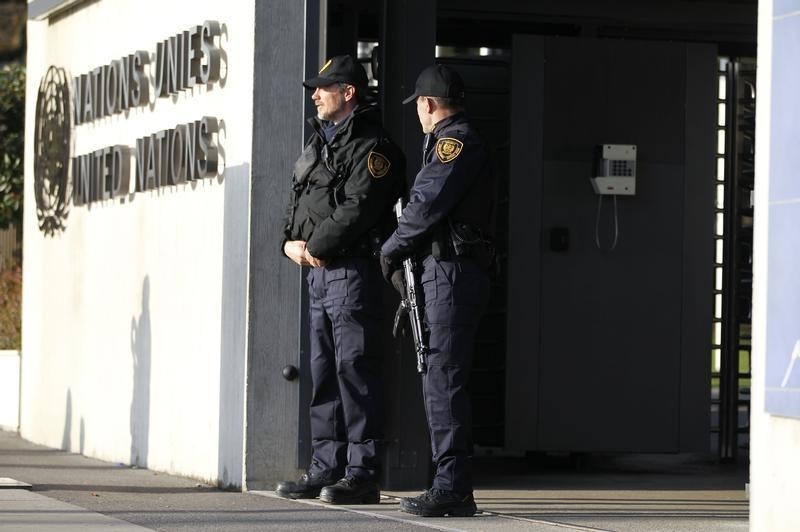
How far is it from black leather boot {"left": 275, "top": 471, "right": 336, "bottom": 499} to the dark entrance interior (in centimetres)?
215

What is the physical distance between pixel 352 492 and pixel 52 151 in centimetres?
517

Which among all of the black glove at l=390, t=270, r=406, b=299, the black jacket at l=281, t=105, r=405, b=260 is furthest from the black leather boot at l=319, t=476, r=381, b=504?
the black jacket at l=281, t=105, r=405, b=260

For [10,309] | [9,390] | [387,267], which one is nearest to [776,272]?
[387,267]

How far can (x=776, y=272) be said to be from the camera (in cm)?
585

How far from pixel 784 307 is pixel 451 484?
196 centimetres

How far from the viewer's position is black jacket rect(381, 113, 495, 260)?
706cm

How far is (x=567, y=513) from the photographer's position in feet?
24.5

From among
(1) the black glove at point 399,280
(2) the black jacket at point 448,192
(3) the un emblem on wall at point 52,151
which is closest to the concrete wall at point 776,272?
(2) the black jacket at point 448,192

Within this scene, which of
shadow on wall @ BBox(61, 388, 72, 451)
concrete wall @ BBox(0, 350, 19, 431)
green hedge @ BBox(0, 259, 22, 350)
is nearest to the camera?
shadow on wall @ BBox(61, 388, 72, 451)

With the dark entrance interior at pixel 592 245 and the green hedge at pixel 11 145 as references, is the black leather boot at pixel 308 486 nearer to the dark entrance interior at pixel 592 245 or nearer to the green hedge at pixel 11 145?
the dark entrance interior at pixel 592 245

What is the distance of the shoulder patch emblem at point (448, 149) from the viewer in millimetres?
7082

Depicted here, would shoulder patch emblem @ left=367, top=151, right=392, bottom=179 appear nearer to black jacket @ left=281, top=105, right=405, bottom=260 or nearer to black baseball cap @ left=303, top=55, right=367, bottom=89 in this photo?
black jacket @ left=281, top=105, right=405, bottom=260

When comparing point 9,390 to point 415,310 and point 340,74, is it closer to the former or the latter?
point 340,74

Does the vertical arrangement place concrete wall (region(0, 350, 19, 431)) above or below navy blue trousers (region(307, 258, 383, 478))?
below
